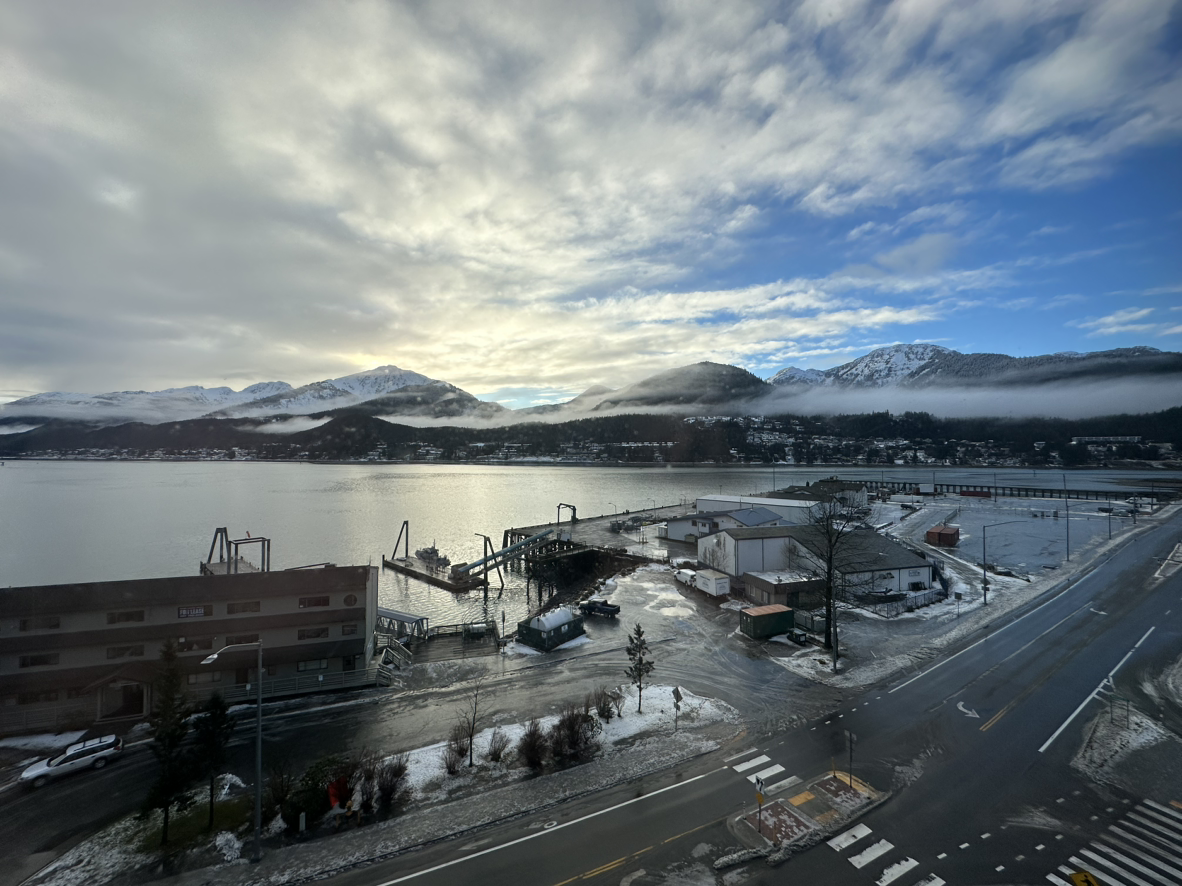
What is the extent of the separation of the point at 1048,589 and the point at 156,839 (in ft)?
161

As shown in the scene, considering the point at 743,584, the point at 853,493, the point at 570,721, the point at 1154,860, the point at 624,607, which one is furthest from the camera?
the point at 853,493

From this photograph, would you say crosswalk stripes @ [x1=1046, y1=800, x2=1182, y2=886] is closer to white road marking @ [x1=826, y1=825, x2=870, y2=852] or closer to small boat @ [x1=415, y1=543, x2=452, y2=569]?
white road marking @ [x1=826, y1=825, x2=870, y2=852]

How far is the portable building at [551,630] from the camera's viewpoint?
28.1m

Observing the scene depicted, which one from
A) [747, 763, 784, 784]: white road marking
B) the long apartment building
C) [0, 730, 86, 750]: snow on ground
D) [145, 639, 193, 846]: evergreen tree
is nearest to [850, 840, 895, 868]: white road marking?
[747, 763, 784, 784]: white road marking

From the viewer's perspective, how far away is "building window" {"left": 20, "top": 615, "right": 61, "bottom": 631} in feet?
67.0

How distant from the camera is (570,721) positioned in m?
17.4

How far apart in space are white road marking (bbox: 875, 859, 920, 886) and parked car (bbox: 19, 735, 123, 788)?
22.3m

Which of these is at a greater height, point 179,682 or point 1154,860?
point 179,682

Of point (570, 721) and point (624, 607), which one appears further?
point (624, 607)

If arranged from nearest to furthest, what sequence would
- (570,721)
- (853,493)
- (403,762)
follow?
(403,762) < (570,721) < (853,493)

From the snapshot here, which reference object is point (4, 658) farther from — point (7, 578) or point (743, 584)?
point (7, 578)

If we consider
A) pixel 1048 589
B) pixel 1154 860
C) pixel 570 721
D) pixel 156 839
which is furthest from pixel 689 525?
pixel 156 839

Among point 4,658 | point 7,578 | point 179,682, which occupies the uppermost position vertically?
point 179,682

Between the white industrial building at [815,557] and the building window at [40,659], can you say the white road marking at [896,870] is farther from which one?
the building window at [40,659]
